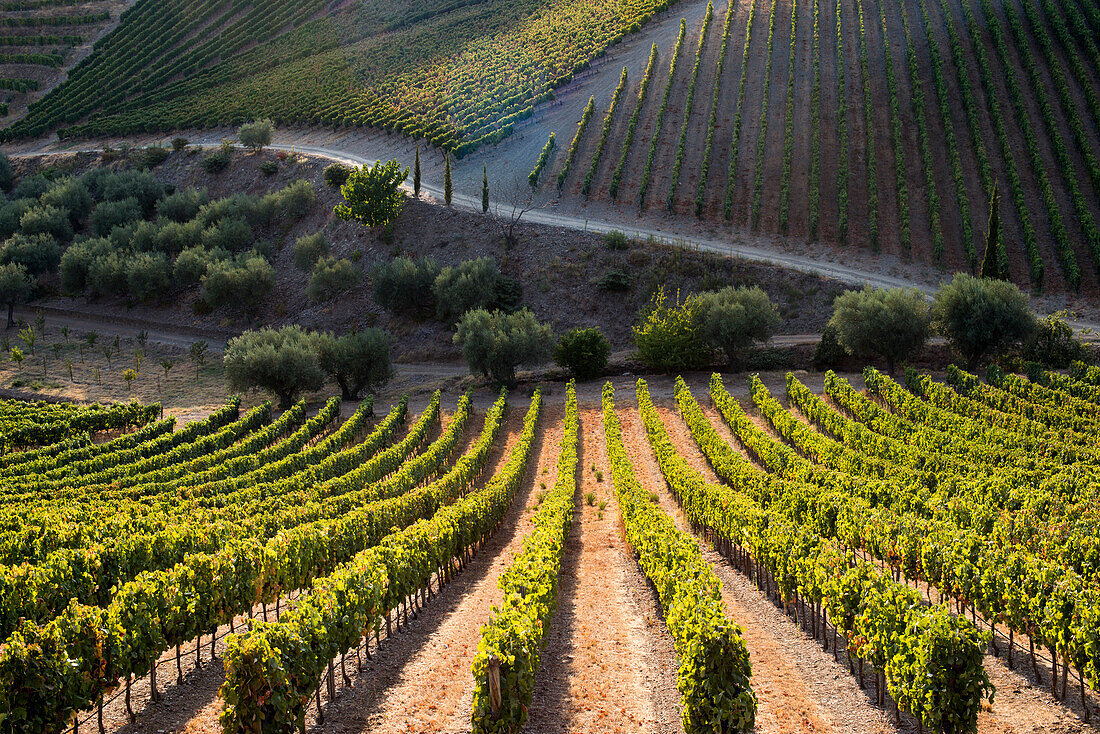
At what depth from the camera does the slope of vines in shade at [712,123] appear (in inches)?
2957

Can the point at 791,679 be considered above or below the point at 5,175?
below

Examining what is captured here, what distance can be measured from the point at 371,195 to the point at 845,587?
64.4m

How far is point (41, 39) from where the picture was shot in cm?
14162

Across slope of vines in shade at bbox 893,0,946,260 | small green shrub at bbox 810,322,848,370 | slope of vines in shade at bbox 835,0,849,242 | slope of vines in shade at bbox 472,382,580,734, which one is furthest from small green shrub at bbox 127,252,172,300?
slope of vines in shade at bbox 893,0,946,260

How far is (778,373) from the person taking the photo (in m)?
54.0

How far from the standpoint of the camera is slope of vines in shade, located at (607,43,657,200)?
77.7m

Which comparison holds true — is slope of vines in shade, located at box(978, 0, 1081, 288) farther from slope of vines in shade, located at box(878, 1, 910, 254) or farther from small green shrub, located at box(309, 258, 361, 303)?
small green shrub, located at box(309, 258, 361, 303)

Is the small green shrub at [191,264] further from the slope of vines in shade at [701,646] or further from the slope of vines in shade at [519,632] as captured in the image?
the slope of vines in shade at [701,646]

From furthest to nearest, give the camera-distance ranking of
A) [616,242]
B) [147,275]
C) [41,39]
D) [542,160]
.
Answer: [41,39]
[542,160]
[147,275]
[616,242]

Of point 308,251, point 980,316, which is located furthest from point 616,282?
point 308,251

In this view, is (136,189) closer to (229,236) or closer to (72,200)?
(72,200)

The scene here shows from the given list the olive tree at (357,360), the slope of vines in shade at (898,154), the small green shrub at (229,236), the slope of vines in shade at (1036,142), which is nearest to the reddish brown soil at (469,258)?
the small green shrub at (229,236)

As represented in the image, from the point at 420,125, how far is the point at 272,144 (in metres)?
20.6

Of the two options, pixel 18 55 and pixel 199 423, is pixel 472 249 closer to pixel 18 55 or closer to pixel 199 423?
pixel 199 423
